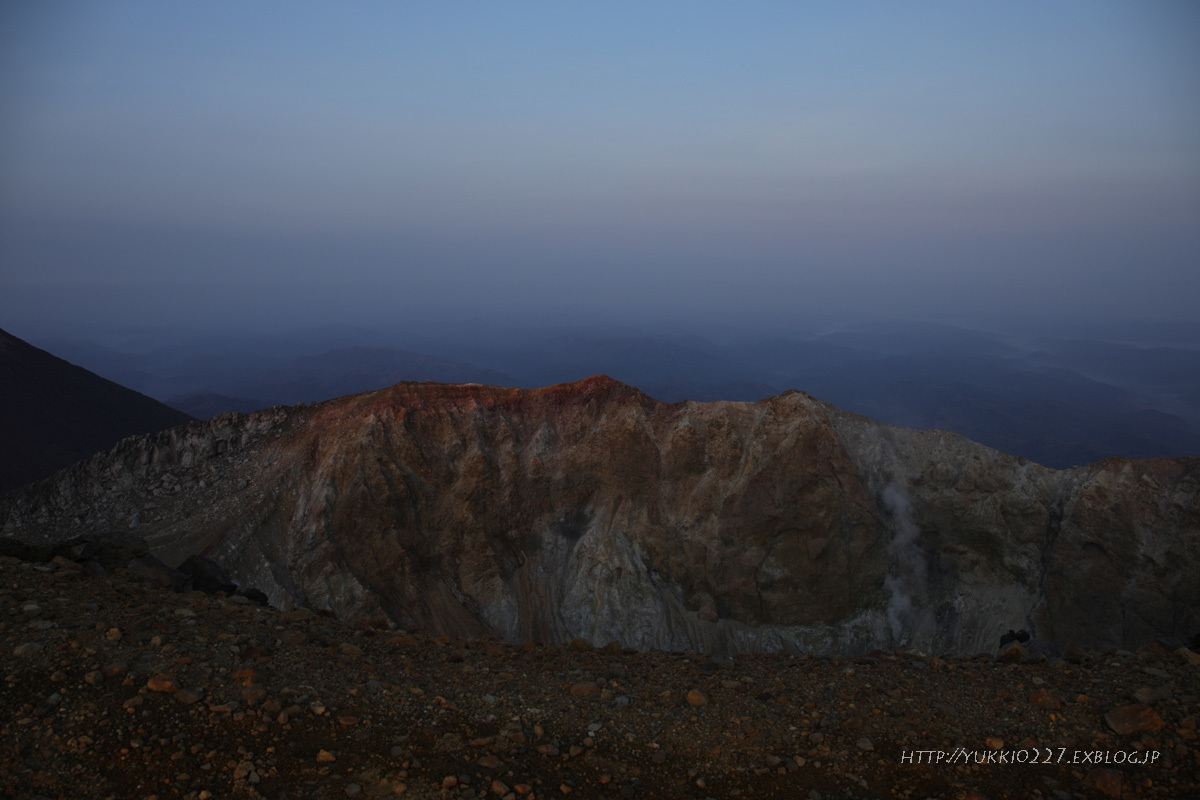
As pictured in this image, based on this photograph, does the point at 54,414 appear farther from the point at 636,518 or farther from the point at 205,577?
the point at 205,577

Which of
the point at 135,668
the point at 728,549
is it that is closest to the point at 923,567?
the point at 728,549

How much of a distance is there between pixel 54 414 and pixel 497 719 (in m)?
110

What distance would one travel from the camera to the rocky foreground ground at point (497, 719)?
270 inches

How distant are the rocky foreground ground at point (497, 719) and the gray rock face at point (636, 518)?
849 inches

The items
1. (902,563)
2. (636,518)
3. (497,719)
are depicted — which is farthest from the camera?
(636,518)

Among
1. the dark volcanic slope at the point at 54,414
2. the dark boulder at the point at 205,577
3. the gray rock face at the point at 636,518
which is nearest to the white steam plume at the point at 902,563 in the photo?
the gray rock face at the point at 636,518

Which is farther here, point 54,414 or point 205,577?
point 54,414

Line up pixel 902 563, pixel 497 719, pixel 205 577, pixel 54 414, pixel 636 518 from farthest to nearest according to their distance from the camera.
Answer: pixel 54 414 < pixel 636 518 < pixel 902 563 < pixel 205 577 < pixel 497 719

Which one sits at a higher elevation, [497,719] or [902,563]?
[497,719]

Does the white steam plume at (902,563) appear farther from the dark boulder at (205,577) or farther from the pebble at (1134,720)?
the dark boulder at (205,577)

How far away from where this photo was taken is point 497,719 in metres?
8.40

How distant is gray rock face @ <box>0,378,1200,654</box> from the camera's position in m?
29.5

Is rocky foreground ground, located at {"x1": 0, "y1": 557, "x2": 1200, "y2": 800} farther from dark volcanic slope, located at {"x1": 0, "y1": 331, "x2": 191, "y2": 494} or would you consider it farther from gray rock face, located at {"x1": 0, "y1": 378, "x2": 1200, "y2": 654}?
dark volcanic slope, located at {"x1": 0, "y1": 331, "x2": 191, "y2": 494}

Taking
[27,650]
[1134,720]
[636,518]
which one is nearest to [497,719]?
[27,650]
